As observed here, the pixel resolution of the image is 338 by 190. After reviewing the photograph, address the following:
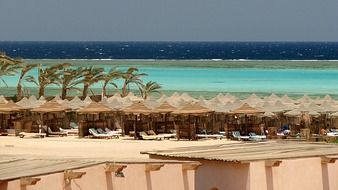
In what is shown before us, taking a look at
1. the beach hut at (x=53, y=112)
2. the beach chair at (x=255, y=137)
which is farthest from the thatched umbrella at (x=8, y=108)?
the beach chair at (x=255, y=137)

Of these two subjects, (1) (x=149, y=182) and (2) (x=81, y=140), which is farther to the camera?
(2) (x=81, y=140)

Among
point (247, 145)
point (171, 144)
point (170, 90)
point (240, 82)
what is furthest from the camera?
point (240, 82)

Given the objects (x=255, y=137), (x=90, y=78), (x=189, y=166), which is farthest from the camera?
(x=90, y=78)

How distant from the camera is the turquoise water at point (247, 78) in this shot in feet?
182

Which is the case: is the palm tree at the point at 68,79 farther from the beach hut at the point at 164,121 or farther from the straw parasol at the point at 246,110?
the straw parasol at the point at 246,110

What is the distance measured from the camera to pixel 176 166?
14516mm

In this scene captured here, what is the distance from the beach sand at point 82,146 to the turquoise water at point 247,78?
26.2m

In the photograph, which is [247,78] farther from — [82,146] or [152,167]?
[152,167]

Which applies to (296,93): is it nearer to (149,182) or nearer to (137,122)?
(137,122)

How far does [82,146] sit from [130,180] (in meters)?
9.25

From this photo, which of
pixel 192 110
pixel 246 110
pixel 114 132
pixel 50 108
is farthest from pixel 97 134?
pixel 246 110

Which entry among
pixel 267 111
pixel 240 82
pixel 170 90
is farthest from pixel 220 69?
pixel 267 111

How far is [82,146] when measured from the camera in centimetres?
2317

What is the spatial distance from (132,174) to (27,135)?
43.5 feet
